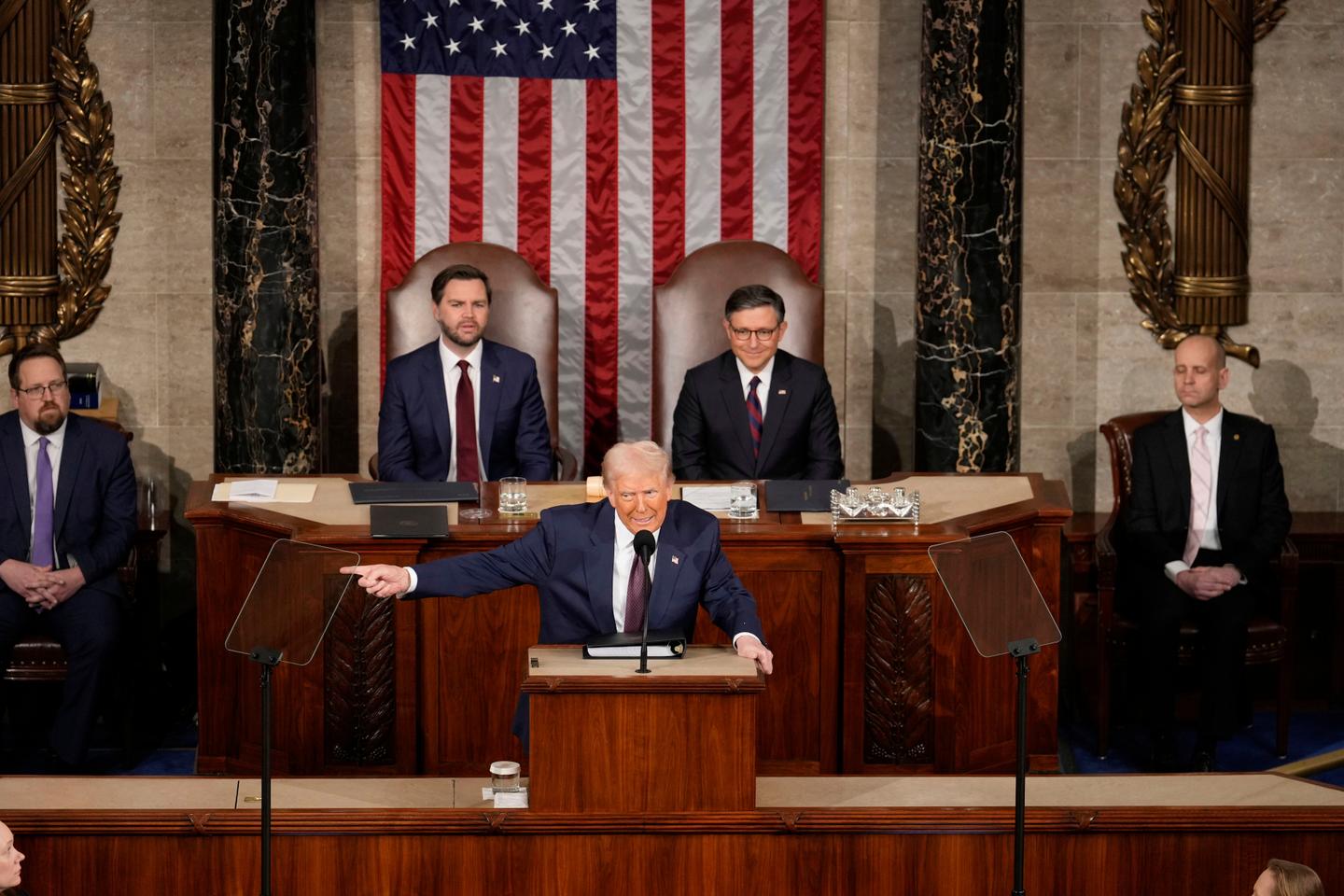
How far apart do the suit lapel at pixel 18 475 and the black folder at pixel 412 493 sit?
4.49 feet

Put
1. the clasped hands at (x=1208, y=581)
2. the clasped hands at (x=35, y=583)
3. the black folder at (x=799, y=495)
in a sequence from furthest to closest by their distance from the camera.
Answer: the clasped hands at (x=1208, y=581)
the clasped hands at (x=35, y=583)
the black folder at (x=799, y=495)

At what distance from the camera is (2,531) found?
6480mm

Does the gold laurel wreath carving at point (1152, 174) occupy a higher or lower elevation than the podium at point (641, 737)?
higher

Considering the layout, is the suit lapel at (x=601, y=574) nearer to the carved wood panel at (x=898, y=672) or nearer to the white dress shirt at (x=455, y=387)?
the carved wood panel at (x=898, y=672)

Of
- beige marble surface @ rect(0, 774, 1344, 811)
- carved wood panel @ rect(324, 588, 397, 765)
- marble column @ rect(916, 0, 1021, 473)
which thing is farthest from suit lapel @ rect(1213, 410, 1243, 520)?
carved wood panel @ rect(324, 588, 397, 765)

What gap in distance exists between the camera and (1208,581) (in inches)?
251

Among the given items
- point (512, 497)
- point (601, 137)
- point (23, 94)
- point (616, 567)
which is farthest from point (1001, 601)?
point (23, 94)

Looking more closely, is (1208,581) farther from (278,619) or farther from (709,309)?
(278,619)

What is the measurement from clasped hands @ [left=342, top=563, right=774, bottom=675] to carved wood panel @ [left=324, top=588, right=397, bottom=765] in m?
1.12

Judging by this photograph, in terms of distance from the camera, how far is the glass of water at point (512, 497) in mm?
5867

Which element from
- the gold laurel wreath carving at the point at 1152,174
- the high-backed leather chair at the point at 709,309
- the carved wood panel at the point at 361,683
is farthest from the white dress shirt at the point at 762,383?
the gold laurel wreath carving at the point at 1152,174

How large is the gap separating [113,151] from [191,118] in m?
0.39

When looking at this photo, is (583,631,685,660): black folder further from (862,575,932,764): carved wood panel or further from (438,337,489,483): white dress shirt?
(438,337,489,483): white dress shirt

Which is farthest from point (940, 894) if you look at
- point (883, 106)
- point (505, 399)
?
point (883, 106)
